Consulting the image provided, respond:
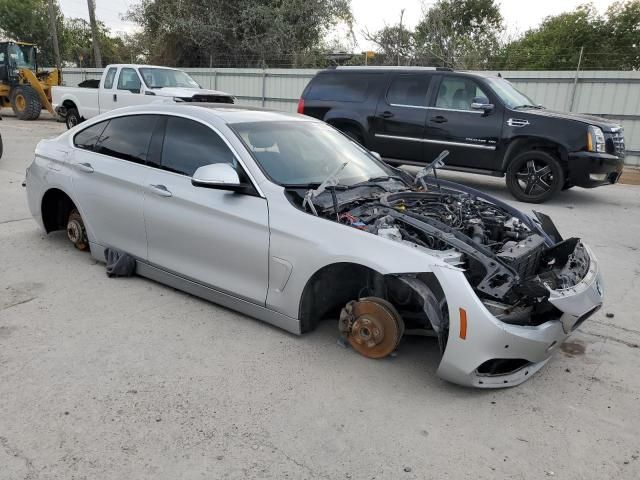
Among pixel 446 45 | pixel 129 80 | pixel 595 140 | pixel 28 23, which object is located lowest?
pixel 595 140

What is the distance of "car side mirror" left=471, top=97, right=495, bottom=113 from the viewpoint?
8438mm

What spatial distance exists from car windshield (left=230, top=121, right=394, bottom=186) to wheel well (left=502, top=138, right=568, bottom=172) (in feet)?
15.1

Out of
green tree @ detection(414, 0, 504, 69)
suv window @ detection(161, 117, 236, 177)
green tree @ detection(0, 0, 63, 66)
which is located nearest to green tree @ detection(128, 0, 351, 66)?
green tree @ detection(414, 0, 504, 69)

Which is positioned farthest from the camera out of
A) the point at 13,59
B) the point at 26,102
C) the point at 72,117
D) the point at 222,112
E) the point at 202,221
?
the point at 13,59

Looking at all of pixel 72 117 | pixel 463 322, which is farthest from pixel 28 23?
pixel 463 322

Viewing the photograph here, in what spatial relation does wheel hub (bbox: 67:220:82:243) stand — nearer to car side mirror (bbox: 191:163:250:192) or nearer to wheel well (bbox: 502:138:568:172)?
car side mirror (bbox: 191:163:250:192)

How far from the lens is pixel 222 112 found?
4.23m

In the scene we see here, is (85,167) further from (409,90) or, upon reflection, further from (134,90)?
(134,90)

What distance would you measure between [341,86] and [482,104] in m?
2.76

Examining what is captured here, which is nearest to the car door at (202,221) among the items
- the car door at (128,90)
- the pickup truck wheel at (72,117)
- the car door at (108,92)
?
the car door at (128,90)

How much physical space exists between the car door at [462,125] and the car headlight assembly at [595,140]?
4.28ft

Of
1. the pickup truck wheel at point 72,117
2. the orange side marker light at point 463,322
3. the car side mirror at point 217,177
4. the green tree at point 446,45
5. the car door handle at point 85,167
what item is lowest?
the pickup truck wheel at point 72,117

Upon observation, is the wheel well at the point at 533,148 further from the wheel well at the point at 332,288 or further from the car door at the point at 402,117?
the wheel well at the point at 332,288

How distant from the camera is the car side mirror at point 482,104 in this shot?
844cm
